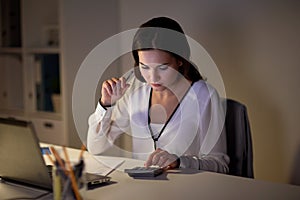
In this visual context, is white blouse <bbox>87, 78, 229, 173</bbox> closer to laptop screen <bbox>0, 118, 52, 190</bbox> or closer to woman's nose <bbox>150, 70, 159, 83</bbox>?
woman's nose <bbox>150, 70, 159, 83</bbox>

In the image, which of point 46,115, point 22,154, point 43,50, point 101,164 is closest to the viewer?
point 22,154

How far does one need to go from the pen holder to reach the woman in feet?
2.24

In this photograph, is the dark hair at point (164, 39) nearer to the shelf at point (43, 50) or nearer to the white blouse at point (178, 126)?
the white blouse at point (178, 126)

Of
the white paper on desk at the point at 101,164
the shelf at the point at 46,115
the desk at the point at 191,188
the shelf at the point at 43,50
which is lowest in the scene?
the shelf at the point at 46,115

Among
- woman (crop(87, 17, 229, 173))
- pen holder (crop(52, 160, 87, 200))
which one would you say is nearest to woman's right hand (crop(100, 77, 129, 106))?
woman (crop(87, 17, 229, 173))

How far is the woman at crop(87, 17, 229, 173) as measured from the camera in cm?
187

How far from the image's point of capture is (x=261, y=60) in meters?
2.41

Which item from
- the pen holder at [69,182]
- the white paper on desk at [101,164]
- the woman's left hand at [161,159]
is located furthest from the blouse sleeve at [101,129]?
the pen holder at [69,182]

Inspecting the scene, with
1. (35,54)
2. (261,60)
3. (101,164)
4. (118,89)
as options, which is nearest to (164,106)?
(118,89)

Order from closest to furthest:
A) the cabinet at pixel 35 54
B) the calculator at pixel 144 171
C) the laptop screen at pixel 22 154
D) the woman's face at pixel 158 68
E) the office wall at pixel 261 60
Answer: the laptop screen at pixel 22 154 → the calculator at pixel 144 171 → the woman's face at pixel 158 68 → the office wall at pixel 261 60 → the cabinet at pixel 35 54

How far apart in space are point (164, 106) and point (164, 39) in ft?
0.97

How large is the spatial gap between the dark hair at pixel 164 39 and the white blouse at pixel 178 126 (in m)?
A: 0.09

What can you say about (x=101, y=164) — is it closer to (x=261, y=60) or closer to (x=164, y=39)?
(x=164, y=39)

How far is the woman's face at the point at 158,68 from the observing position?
1.93 m
